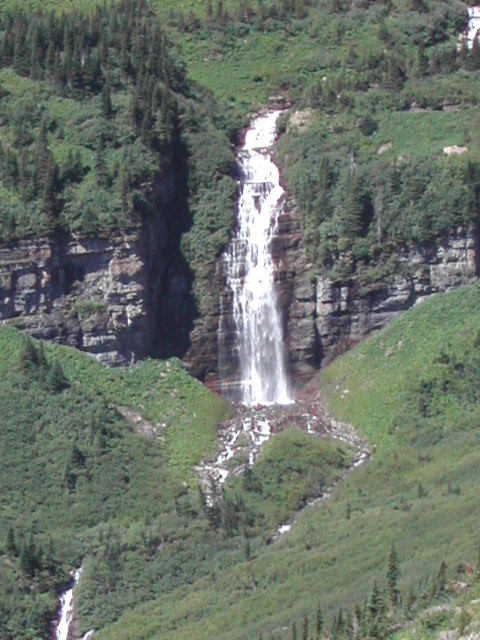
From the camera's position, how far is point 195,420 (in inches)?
5832

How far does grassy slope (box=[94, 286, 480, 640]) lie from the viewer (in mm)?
125312

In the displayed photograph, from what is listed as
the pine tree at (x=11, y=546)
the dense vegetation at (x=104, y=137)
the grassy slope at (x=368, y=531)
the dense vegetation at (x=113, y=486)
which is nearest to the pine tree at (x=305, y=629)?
the grassy slope at (x=368, y=531)

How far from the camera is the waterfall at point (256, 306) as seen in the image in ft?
509

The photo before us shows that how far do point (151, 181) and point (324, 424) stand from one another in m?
18.2

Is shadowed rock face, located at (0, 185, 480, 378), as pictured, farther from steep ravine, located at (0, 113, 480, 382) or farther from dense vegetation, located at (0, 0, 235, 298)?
dense vegetation, located at (0, 0, 235, 298)

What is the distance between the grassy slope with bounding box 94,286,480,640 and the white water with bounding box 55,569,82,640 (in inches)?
110

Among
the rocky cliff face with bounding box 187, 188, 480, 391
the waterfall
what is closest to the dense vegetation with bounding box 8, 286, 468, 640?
the rocky cliff face with bounding box 187, 188, 480, 391

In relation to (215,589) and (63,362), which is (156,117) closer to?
(63,362)

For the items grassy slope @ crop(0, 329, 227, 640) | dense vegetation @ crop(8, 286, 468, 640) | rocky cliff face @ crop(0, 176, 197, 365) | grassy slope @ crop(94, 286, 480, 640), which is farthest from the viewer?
rocky cliff face @ crop(0, 176, 197, 365)

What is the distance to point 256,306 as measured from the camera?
155750mm

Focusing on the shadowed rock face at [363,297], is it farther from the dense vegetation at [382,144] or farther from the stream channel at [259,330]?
the stream channel at [259,330]

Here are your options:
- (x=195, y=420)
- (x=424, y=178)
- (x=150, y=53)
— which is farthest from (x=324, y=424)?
(x=150, y=53)

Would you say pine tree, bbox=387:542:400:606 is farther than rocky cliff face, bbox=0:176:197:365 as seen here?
No

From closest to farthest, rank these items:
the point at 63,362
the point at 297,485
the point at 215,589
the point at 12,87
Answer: the point at 215,589
the point at 297,485
the point at 63,362
the point at 12,87
